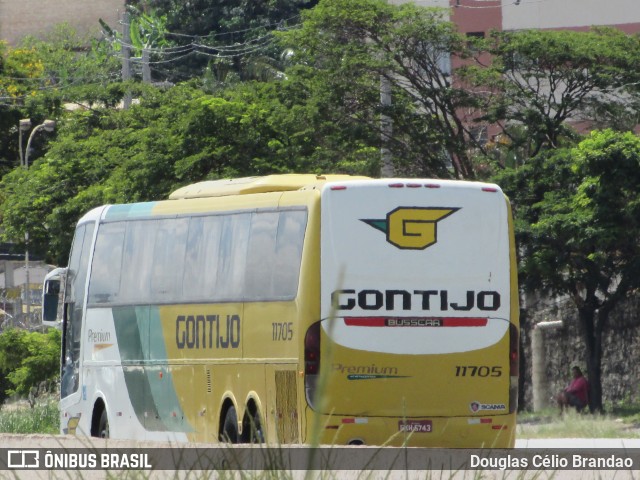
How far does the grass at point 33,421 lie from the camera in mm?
20828

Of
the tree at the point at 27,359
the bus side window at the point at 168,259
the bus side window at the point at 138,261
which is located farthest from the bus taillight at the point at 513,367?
the tree at the point at 27,359

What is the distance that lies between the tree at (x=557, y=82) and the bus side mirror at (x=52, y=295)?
11.9 m

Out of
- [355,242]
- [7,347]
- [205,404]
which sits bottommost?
[7,347]

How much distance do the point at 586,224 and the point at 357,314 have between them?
39.8ft

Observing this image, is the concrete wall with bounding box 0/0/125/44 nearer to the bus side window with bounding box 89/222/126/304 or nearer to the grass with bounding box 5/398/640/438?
the grass with bounding box 5/398/640/438

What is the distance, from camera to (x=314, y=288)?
14.4 meters

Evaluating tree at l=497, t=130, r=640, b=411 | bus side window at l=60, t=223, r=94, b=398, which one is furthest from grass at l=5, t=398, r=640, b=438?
tree at l=497, t=130, r=640, b=411

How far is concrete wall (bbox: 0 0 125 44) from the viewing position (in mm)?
96875

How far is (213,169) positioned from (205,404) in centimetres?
1616

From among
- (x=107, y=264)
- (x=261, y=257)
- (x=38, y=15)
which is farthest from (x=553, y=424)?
(x=38, y=15)

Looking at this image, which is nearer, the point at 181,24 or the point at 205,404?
the point at 205,404

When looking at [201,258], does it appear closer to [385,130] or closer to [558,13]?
[385,130]

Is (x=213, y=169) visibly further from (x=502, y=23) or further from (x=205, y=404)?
(x=502, y=23)

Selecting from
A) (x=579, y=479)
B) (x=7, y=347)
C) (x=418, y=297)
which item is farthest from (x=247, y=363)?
(x=7, y=347)
